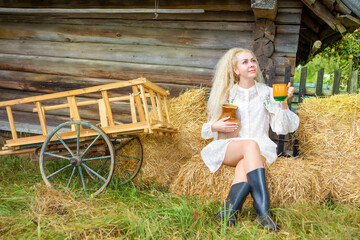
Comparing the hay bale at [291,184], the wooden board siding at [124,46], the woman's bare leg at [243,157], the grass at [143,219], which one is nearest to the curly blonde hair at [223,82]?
the woman's bare leg at [243,157]

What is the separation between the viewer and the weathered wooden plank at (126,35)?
443 cm

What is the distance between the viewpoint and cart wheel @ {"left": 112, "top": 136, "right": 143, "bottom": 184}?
11.5 ft

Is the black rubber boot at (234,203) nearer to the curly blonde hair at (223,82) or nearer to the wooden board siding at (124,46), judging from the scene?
the curly blonde hair at (223,82)

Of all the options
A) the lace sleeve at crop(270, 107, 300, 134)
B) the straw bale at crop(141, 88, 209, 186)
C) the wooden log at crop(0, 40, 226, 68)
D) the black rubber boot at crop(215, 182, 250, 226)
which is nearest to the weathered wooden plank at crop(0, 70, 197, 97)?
the wooden log at crop(0, 40, 226, 68)

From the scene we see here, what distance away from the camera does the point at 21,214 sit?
8.29 ft

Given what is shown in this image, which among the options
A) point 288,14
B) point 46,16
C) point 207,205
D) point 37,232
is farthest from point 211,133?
point 46,16

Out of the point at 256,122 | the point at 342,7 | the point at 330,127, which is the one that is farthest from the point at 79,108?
the point at 342,7

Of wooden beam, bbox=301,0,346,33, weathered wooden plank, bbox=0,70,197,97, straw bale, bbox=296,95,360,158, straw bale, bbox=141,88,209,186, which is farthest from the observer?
weathered wooden plank, bbox=0,70,197,97

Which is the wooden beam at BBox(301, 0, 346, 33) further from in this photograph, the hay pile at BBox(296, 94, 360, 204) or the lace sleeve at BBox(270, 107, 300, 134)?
the lace sleeve at BBox(270, 107, 300, 134)

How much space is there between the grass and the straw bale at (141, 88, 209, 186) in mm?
503

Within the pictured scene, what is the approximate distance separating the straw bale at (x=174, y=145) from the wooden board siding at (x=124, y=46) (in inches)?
33.5

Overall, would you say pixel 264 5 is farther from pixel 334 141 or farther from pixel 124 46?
pixel 124 46

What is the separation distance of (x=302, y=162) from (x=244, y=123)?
2.03 ft

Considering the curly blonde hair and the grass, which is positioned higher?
the curly blonde hair
